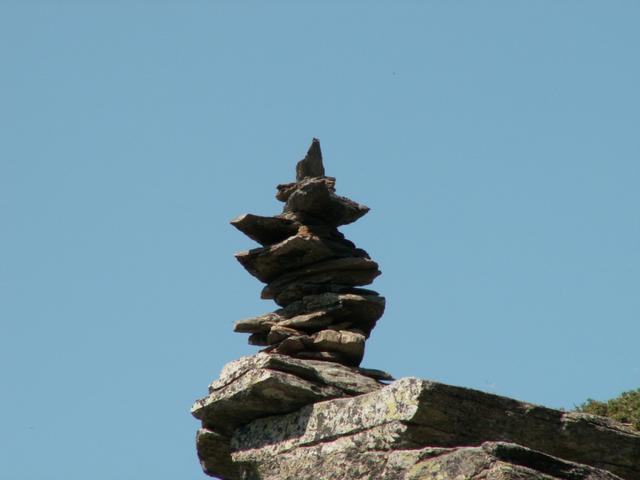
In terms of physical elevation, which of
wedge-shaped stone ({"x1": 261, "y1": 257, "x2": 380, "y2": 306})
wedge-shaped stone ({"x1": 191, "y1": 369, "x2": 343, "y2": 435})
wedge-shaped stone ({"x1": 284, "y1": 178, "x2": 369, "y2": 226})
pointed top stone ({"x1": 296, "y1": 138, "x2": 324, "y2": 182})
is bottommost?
wedge-shaped stone ({"x1": 191, "y1": 369, "x2": 343, "y2": 435})

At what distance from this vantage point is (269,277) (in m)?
17.3

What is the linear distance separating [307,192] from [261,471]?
4.23 m

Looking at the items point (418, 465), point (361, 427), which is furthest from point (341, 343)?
point (418, 465)

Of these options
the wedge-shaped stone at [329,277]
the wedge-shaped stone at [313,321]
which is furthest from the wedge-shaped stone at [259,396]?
the wedge-shaped stone at [329,277]

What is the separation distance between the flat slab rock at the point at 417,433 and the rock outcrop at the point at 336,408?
13 mm

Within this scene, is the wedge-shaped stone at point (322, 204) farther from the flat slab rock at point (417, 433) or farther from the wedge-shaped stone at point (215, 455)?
the flat slab rock at point (417, 433)

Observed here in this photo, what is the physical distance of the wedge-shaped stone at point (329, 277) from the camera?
16672mm

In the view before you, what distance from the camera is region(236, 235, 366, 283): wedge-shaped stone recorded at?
16.7m

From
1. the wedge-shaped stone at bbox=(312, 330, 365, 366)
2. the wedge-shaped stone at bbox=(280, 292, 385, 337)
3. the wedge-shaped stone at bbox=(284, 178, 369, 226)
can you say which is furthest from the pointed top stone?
the wedge-shaped stone at bbox=(312, 330, 365, 366)

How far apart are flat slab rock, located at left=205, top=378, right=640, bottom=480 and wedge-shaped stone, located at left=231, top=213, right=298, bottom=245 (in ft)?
11.2

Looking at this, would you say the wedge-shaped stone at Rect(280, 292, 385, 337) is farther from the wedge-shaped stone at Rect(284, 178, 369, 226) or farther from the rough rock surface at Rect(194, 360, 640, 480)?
the wedge-shaped stone at Rect(284, 178, 369, 226)

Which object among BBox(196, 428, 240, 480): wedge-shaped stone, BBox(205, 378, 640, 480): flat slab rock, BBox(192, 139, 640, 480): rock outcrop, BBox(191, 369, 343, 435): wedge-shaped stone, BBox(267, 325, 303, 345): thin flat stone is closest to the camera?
BBox(192, 139, 640, 480): rock outcrop

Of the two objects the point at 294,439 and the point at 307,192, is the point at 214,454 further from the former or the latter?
the point at 307,192

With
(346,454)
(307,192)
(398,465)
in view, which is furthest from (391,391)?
(307,192)
